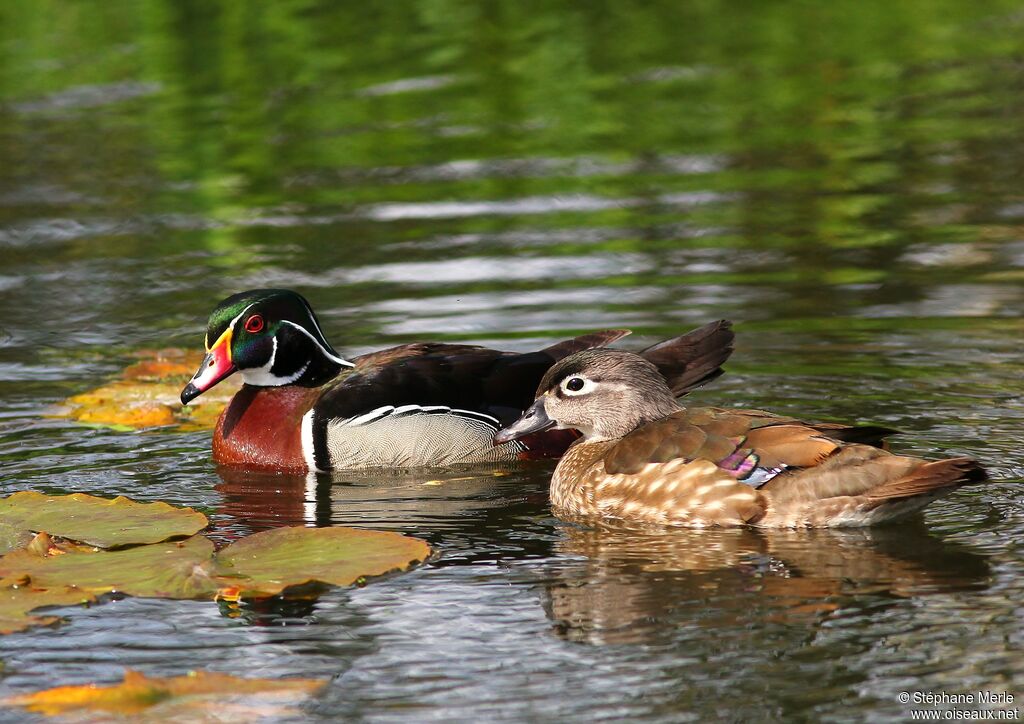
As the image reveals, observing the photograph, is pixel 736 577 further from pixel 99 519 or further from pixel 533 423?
pixel 99 519

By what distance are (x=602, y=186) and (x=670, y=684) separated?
389 inches

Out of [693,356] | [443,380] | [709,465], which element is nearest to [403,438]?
[443,380]

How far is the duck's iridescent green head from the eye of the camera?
9641mm

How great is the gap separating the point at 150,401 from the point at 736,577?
487 centimetres

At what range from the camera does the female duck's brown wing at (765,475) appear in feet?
24.2

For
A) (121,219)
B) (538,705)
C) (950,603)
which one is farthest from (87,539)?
(121,219)

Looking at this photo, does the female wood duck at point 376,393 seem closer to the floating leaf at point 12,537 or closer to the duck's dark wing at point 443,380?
the duck's dark wing at point 443,380

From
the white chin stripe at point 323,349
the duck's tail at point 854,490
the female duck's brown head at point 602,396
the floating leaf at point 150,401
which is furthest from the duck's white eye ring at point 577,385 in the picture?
the floating leaf at point 150,401

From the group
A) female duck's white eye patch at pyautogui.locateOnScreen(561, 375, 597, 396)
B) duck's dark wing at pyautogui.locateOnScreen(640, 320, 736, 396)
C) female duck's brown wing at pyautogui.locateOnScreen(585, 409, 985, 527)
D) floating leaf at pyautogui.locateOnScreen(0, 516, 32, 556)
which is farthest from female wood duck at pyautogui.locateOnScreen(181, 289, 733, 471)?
floating leaf at pyautogui.locateOnScreen(0, 516, 32, 556)

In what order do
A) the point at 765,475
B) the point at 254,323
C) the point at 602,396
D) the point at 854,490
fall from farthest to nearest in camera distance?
the point at 254,323, the point at 602,396, the point at 765,475, the point at 854,490

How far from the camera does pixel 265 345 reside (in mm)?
9734

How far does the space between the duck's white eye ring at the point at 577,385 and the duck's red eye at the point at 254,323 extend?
2073 mm

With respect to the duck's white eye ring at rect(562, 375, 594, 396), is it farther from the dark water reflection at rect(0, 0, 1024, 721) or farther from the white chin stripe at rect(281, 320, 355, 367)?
the white chin stripe at rect(281, 320, 355, 367)

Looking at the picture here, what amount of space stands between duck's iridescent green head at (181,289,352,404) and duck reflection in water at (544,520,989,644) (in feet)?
8.54
